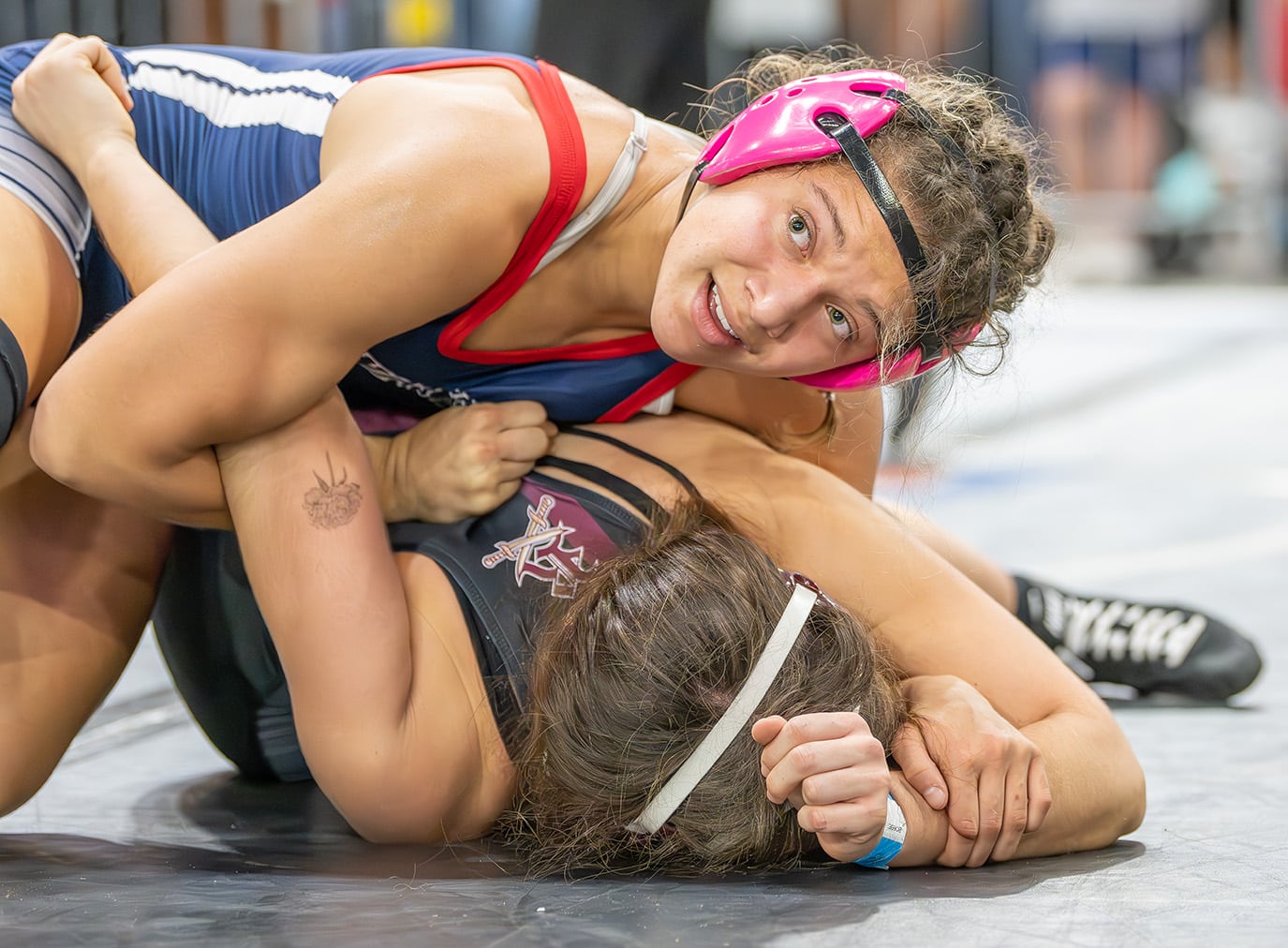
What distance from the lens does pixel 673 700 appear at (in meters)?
1.64

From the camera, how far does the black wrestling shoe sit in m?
2.56

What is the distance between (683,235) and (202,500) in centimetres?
66

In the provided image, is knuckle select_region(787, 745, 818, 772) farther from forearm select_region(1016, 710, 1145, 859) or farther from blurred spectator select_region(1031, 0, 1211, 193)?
blurred spectator select_region(1031, 0, 1211, 193)

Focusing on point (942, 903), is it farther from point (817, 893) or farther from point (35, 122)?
point (35, 122)

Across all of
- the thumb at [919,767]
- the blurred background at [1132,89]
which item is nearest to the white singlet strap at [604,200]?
the thumb at [919,767]

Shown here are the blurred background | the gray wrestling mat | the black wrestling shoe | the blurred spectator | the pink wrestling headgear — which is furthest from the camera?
the blurred spectator

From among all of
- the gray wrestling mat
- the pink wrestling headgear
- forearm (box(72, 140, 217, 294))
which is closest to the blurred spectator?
the gray wrestling mat

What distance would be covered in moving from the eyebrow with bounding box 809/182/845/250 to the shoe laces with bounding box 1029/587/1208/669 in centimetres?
111

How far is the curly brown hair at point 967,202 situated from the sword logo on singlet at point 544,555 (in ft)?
1.53

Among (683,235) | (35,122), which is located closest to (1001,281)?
(683,235)

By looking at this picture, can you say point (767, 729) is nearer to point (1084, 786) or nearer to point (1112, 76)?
point (1084, 786)

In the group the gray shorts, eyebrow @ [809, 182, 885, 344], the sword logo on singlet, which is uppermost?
the gray shorts

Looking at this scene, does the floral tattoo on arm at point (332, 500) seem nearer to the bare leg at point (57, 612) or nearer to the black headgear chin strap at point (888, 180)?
the bare leg at point (57, 612)

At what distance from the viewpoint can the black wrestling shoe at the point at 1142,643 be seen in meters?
2.56
